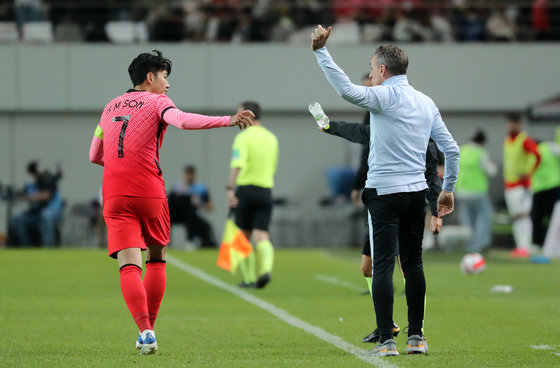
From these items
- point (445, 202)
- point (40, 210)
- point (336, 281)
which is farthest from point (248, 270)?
point (40, 210)

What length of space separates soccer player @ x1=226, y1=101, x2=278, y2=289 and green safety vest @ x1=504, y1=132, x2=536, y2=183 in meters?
6.53

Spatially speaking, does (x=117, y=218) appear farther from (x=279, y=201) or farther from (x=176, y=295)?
(x=279, y=201)

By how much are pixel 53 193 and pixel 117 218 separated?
15.8 metres

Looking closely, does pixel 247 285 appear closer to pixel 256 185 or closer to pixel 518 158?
pixel 256 185

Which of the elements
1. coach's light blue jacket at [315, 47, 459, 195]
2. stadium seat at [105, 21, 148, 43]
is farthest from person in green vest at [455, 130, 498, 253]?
coach's light blue jacket at [315, 47, 459, 195]

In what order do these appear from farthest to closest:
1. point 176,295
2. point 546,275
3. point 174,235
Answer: point 174,235 < point 546,275 < point 176,295

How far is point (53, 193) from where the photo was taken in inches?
868

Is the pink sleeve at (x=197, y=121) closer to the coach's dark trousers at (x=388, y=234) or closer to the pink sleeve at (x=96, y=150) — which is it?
the pink sleeve at (x=96, y=150)

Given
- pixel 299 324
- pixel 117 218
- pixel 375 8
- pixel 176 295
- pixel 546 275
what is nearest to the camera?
pixel 117 218

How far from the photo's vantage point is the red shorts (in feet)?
21.9

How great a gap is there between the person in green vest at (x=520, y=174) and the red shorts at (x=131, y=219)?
11322 mm

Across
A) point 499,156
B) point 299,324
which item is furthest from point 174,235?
point 299,324

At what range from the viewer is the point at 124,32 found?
23984mm

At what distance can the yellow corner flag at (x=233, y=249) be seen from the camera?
12.5 m
